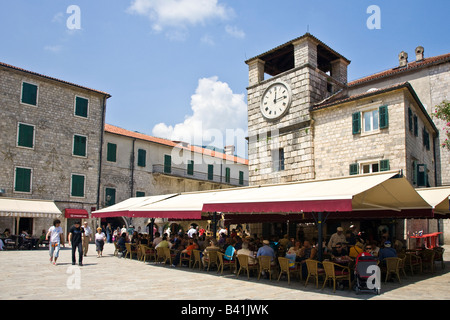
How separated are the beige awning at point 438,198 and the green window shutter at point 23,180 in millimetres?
20357

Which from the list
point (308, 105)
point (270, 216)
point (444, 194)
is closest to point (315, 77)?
point (308, 105)

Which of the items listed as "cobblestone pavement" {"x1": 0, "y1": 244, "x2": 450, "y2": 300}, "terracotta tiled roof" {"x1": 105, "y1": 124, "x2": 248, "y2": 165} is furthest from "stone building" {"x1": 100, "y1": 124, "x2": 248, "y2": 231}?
"cobblestone pavement" {"x1": 0, "y1": 244, "x2": 450, "y2": 300}

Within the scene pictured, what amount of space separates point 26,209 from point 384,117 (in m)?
17.4

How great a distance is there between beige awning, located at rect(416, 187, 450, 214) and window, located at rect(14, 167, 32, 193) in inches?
801

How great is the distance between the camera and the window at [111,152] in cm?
2656

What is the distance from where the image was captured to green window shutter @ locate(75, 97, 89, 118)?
2466 cm

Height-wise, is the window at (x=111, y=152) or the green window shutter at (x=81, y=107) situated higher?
the green window shutter at (x=81, y=107)

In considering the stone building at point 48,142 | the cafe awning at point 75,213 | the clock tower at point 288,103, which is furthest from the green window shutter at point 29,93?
the clock tower at point 288,103

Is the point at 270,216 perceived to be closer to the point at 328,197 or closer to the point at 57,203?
the point at 328,197

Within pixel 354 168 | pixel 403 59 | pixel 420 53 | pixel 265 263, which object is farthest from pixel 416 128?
pixel 265 263

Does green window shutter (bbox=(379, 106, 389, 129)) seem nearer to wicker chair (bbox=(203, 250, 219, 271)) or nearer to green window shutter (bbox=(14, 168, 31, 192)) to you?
wicker chair (bbox=(203, 250, 219, 271))

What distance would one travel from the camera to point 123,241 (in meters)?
14.8

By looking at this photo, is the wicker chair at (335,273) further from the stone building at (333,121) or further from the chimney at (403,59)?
the chimney at (403,59)

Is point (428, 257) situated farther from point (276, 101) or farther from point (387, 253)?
point (276, 101)
